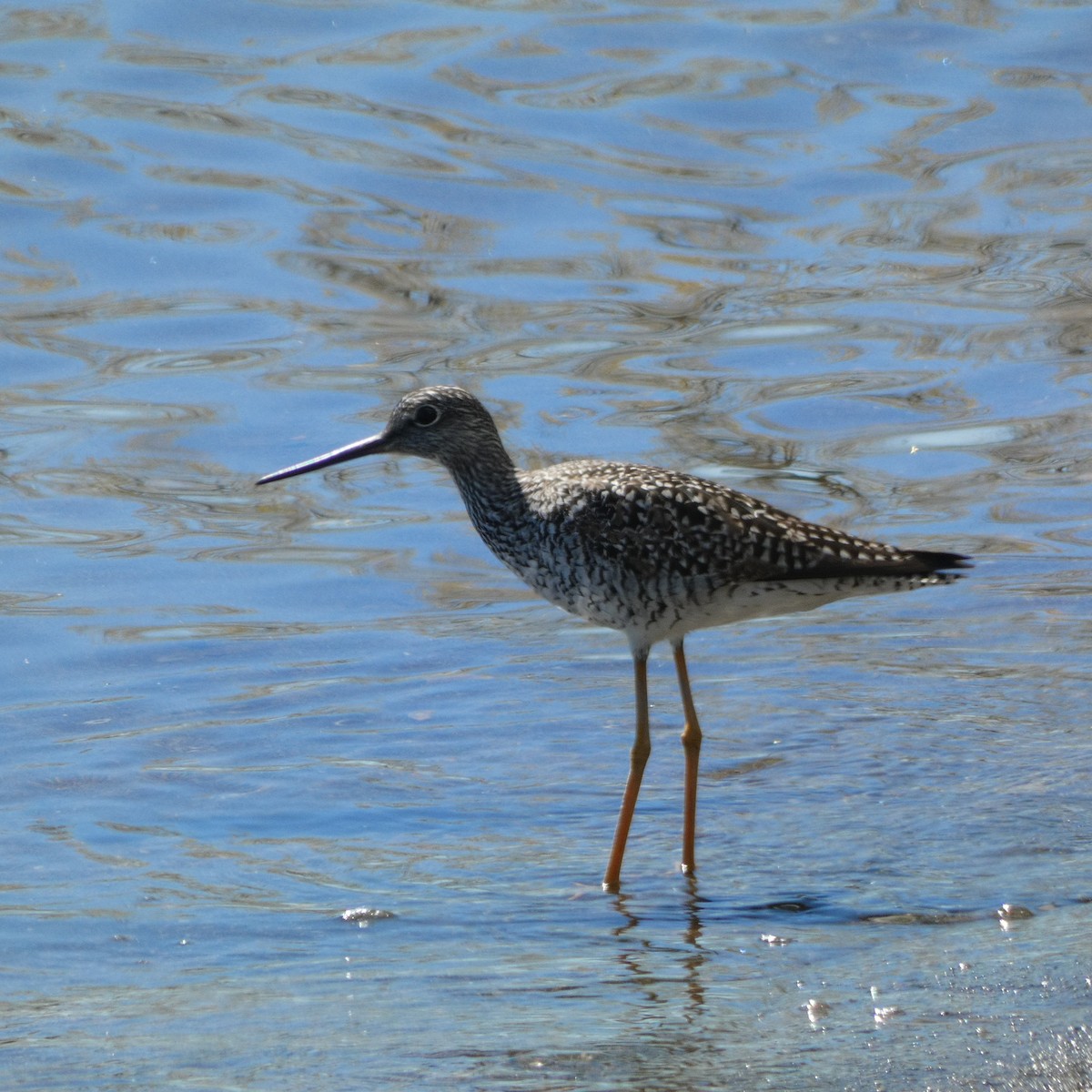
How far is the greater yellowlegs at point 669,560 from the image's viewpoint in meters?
6.93

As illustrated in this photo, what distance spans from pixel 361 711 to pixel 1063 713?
298cm

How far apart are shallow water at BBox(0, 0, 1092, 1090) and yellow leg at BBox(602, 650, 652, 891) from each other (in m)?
0.10

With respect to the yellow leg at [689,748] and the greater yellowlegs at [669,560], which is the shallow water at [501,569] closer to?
the yellow leg at [689,748]

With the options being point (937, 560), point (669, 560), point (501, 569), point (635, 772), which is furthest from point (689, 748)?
point (501, 569)

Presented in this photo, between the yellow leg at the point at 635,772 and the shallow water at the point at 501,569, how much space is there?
0.33 ft

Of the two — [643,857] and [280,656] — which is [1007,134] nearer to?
[280,656]

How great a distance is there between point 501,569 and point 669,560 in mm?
3561

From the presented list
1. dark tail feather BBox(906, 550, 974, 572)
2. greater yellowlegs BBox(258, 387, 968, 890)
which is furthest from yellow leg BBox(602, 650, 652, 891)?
dark tail feather BBox(906, 550, 974, 572)

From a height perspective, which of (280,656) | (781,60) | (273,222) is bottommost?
(280,656)

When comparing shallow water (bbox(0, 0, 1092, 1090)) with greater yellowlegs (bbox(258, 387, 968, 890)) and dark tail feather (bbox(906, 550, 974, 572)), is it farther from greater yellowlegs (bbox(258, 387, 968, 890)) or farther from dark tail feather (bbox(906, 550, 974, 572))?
dark tail feather (bbox(906, 550, 974, 572))

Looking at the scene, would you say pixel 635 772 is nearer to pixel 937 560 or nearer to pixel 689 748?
pixel 689 748

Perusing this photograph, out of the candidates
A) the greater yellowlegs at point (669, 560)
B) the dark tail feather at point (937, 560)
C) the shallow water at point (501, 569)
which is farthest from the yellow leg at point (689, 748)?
the dark tail feather at point (937, 560)

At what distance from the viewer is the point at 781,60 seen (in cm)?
1894

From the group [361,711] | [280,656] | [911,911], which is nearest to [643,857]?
[911,911]
